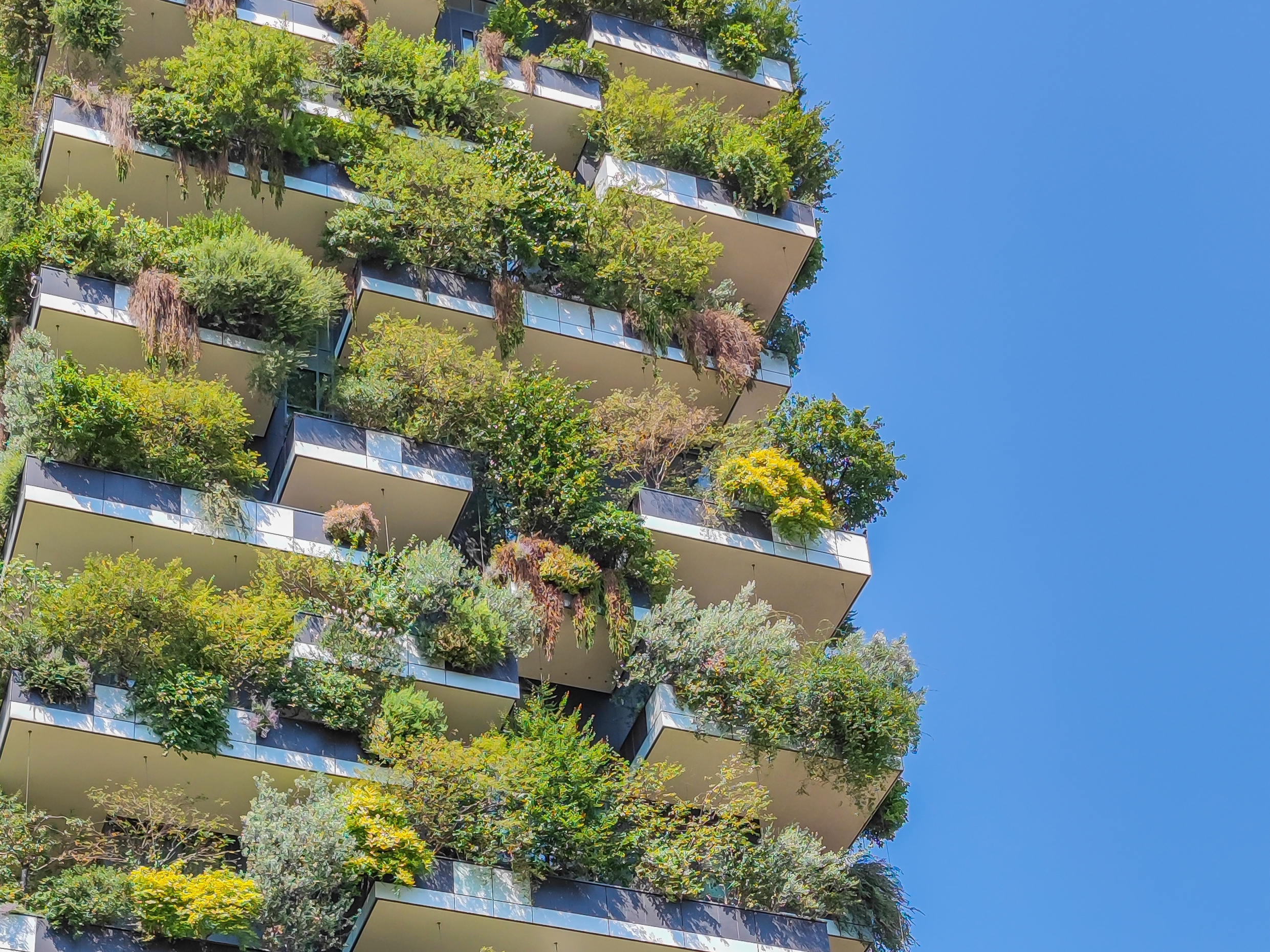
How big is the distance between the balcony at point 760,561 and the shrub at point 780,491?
25cm

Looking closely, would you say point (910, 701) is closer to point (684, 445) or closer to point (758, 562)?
point (758, 562)

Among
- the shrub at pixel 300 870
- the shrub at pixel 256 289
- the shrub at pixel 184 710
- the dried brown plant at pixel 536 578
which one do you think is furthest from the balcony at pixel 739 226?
the shrub at pixel 300 870

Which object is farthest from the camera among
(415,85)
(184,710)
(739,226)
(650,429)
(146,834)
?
(739,226)

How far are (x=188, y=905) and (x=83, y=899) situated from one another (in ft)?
4.03

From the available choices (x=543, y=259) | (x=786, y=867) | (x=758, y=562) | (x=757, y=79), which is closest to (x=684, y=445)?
(x=758, y=562)

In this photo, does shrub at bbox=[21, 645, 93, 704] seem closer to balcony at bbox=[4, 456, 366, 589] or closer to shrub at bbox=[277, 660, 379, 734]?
balcony at bbox=[4, 456, 366, 589]

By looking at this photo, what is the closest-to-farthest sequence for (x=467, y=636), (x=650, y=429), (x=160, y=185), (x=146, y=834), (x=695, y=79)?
(x=146, y=834) → (x=467, y=636) → (x=650, y=429) → (x=160, y=185) → (x=695, y=79)

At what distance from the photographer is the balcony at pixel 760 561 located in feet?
97.6

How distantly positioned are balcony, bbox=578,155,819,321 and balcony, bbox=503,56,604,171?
0.75 meters

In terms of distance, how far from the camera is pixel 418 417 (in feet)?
94.1

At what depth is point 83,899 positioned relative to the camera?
2227 centimetres

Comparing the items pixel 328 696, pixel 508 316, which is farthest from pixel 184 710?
pixel 508 316

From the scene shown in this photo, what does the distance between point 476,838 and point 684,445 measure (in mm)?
8180

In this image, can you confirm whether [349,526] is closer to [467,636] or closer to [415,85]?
[467,636]
